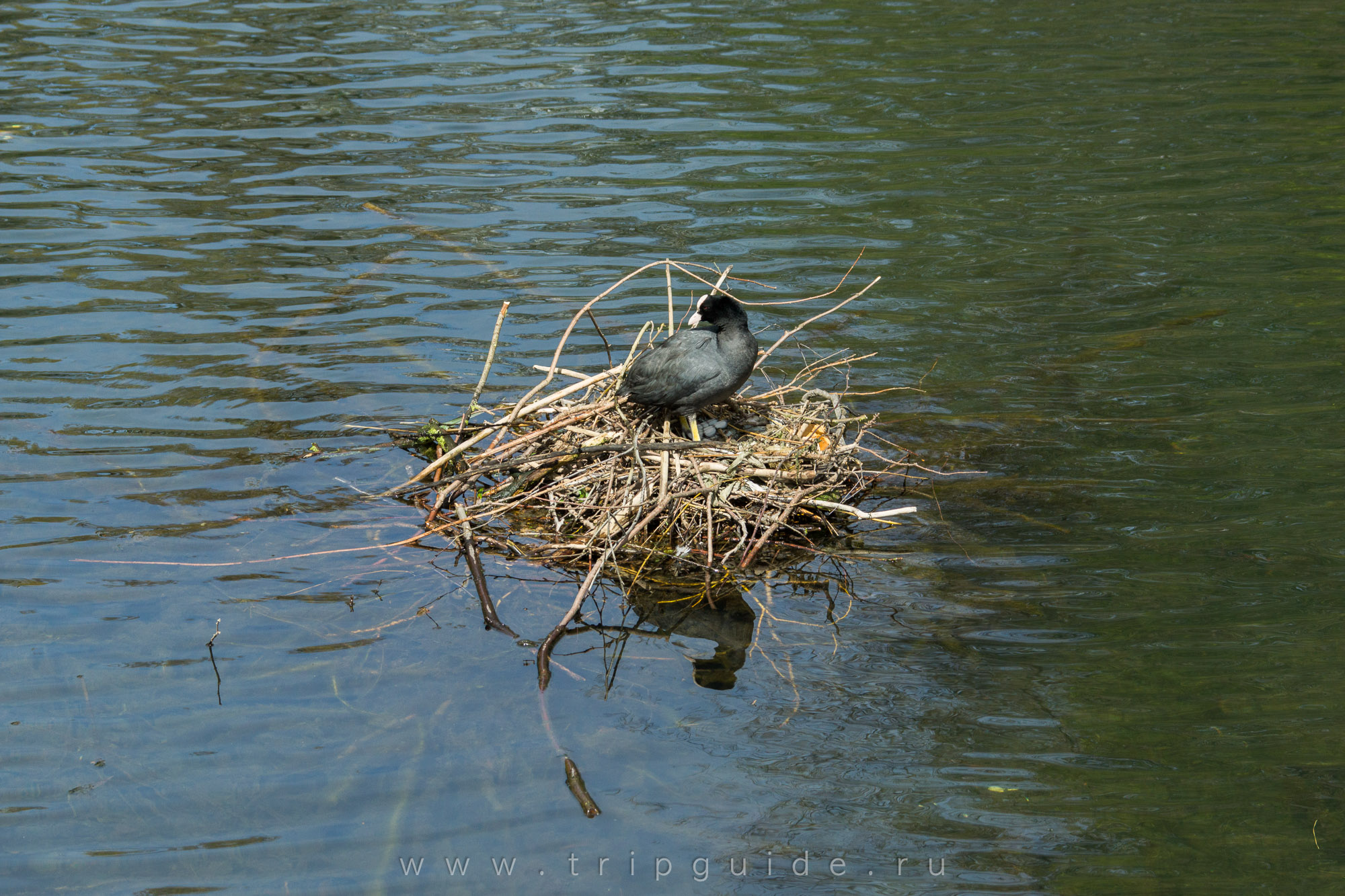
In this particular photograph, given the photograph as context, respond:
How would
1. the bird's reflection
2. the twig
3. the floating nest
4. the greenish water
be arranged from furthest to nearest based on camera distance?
the floating nest → the twig → the bird's reflection → the greenish water

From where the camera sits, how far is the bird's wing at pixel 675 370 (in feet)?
20.7

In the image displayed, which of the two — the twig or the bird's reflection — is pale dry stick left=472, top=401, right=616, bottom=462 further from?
the bird's reflection

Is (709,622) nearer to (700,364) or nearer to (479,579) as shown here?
(479,579)

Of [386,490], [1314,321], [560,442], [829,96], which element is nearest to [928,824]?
[560,442]

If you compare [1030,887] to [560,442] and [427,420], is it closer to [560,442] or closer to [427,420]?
[560,442]

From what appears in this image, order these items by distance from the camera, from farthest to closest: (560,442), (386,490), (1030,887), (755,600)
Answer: (386,490) < (560,442) < (755,600) < (1030,887)

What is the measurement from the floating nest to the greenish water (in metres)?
0.28

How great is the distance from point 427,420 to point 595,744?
3290 millimetres

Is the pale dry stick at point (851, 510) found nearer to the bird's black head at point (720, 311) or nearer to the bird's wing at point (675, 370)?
the bird's wing at point (675, 370)

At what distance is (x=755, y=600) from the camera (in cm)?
624

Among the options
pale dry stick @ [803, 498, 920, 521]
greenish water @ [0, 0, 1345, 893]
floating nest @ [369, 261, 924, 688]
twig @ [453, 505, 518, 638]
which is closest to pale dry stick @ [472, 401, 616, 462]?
floating nest @ [369, 261, 924, 688]

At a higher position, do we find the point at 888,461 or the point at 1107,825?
the point at 888,461

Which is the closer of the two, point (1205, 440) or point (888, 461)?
point (888, 461)

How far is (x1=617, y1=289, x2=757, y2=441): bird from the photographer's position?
20.7 ft
